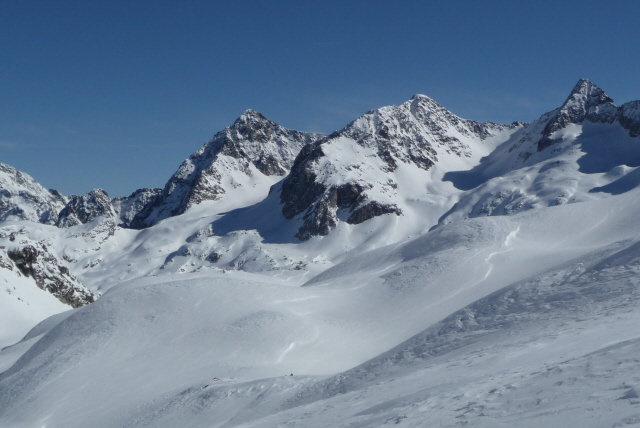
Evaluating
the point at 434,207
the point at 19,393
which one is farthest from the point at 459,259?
the point at 434,207

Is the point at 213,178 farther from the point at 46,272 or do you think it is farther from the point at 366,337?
the point at 366,337

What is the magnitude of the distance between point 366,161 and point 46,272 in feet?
318

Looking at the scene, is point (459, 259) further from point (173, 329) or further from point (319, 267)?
point (319, 267)

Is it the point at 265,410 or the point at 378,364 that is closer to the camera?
the point at 265,410

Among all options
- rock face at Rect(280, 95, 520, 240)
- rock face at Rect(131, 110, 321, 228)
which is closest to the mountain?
rock face at Rect(280, 95, 520, 240)

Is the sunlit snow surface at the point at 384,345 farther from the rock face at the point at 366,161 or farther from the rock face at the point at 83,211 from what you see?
the rock face at the point at 83,211

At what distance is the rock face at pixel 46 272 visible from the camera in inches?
2397

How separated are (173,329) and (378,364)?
15.2 metres

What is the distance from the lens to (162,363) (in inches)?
1139

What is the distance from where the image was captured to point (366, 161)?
488 feet

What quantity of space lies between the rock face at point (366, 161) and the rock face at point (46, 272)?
221 ft

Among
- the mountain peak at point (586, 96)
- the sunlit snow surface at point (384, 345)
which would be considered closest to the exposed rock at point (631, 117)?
the mountain peak at point (586, 96)

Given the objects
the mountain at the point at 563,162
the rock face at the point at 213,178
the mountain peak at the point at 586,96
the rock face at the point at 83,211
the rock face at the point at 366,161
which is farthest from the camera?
the rock face at the point at 83,211

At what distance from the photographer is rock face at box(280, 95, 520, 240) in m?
131
